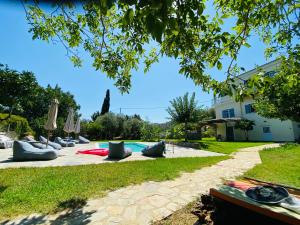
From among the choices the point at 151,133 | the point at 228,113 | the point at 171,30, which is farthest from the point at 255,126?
the point at 171,30

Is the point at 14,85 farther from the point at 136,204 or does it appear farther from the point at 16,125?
the point at 136,204

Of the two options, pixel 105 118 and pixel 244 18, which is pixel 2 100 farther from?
pixel 244 18

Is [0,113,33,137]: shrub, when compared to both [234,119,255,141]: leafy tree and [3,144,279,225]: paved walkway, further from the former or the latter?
[234,119,255,141]: leafy tree

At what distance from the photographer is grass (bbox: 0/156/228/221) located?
387 cm

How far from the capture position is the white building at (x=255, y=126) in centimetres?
2312

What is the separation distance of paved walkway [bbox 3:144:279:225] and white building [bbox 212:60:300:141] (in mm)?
19399

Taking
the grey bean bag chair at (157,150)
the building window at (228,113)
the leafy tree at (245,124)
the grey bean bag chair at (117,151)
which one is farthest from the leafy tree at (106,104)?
the grey bean bag chair at (117,151)

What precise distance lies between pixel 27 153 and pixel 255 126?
2676 cm

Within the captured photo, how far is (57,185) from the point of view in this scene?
5.10m

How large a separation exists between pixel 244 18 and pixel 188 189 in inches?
163

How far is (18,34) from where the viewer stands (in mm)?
5820

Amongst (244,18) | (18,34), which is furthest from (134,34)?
(18,34)

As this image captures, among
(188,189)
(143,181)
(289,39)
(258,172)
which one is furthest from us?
(258,172)

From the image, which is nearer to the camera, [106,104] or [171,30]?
[171,30]
